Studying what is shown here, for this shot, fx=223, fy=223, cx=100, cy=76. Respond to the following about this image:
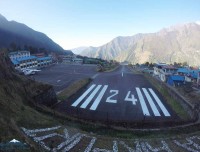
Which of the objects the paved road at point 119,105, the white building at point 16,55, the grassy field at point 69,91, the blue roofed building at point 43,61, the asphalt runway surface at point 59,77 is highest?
the white building at point 16,55

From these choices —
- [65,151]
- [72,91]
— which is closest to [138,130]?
[65,151]

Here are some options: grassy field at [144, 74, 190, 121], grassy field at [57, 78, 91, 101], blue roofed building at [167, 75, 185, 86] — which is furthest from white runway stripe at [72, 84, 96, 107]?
blue roofed building at [167, 75, 185, 86]

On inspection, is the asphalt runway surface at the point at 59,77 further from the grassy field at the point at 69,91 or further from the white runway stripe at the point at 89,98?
the white runway stripe at the point at 89,98

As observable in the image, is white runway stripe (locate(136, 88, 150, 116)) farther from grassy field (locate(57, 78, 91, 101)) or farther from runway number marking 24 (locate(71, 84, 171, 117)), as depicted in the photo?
grassy field (locate(57, 78, 91, 101))

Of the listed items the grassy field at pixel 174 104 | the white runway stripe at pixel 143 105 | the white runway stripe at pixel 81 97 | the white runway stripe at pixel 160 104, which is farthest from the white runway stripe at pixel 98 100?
the grassy field at pixel 174 104

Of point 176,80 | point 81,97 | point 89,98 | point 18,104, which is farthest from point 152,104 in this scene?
point 176,80

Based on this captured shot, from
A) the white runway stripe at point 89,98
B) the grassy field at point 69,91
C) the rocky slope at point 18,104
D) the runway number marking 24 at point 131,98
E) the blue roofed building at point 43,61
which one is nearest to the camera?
the rocky slope at point 18,104

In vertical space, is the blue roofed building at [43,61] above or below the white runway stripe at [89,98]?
above

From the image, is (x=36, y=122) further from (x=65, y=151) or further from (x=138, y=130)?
(x=138, y=130)
